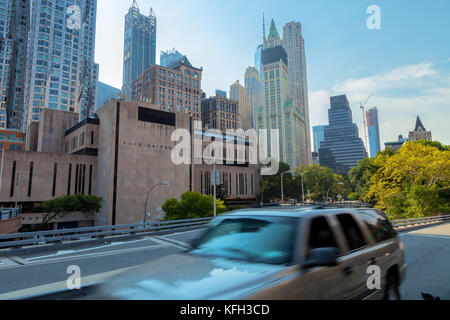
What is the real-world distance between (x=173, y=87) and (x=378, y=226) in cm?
12730

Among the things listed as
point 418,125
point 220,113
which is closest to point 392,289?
point 220,113

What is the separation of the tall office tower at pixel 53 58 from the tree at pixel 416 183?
10694 cm

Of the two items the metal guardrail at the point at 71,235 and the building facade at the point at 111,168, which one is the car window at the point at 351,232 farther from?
the building facade at the point at 111,168

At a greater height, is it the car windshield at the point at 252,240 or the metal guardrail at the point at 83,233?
the car windshield at the point at 252,240

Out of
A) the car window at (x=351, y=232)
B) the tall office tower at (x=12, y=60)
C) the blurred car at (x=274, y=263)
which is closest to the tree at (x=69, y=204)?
the blurred car at (x=274, y=263)

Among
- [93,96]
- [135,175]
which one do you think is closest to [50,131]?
[135,175]

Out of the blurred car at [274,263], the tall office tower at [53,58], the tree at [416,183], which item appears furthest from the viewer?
the tall office tower at [53,58]

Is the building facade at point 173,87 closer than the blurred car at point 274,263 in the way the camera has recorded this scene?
No

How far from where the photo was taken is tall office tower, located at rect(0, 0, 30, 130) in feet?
356

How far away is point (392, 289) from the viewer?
429 cm

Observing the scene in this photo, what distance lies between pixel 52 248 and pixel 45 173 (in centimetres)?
4288

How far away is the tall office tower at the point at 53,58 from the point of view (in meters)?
96.2

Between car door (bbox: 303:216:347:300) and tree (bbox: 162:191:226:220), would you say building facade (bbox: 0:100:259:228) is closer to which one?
tree (bbox: 162:191:226:220)

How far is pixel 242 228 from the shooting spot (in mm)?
3641
